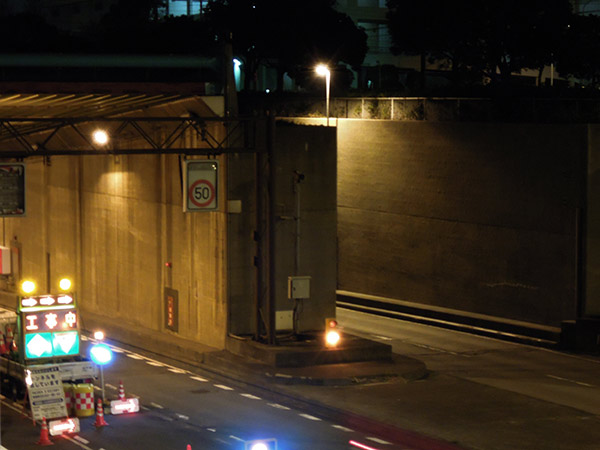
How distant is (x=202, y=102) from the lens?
2653 cm

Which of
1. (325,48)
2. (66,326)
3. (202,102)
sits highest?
(325,48)

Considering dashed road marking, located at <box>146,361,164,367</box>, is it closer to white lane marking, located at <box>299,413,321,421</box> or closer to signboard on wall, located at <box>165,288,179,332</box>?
signboard on wall, located at <box>165,288,179,332</box>

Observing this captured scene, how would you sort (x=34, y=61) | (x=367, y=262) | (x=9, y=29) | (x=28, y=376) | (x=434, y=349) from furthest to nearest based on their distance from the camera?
1. (x=9, y=29)
2. (x=367, y=262)
3. (x=434, y=349)
4. (x=34, y=61)
5. (x=28, y=376)

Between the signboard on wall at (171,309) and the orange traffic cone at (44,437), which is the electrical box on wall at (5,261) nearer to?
the signboard on wall at (171,309)

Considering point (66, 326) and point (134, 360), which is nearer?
point (66, 326)

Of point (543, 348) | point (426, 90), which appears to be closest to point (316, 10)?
point (426, 90)

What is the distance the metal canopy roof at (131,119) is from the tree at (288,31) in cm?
2546

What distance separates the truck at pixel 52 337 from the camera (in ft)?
66.9

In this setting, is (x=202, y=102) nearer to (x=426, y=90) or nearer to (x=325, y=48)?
(x=426, y=90)

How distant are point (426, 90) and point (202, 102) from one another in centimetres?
1621

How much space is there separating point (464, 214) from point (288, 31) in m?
26.7

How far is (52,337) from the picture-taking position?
20.7 meters

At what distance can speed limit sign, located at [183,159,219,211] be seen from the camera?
24.8 metres

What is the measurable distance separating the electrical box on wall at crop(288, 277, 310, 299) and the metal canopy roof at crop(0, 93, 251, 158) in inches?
143
